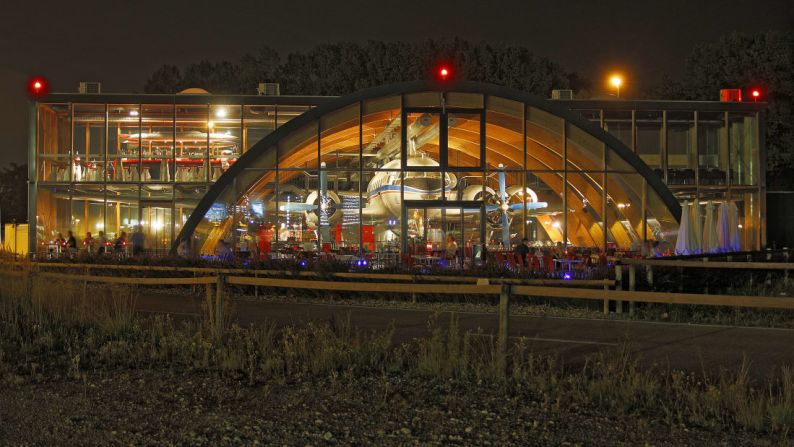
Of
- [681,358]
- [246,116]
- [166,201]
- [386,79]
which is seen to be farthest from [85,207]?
[386,79]

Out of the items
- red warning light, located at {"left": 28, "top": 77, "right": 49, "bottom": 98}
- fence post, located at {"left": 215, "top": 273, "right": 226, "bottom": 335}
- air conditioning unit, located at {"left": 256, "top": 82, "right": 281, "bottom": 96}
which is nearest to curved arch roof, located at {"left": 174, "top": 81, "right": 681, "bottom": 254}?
air conditioning unit, located at {"left": 256, "top": 82, "right": 281, "bottom": 96}

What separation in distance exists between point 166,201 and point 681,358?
23037 mm

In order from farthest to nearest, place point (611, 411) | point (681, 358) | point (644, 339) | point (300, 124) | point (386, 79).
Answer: point (386, 79) < point (300, 124) < point (644, 339) < point (681, 358) < point (611, 411)

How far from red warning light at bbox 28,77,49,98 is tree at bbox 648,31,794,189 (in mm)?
34906

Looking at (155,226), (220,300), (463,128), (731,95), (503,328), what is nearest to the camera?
(503,328)

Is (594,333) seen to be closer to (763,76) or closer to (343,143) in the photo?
(343,143)

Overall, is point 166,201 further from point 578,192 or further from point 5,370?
point 5,370

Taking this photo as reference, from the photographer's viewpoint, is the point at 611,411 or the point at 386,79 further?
the point at 386,79

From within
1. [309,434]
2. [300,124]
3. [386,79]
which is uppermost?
[386,79]

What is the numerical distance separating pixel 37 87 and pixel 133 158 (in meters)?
4.14

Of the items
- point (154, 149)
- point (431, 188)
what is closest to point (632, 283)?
point (431, 188)

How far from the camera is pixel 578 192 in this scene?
92.6ft

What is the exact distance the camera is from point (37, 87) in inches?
1171

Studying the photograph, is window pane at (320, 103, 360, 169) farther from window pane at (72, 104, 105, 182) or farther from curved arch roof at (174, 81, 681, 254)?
window pane at (72, 104, 105, 182)
